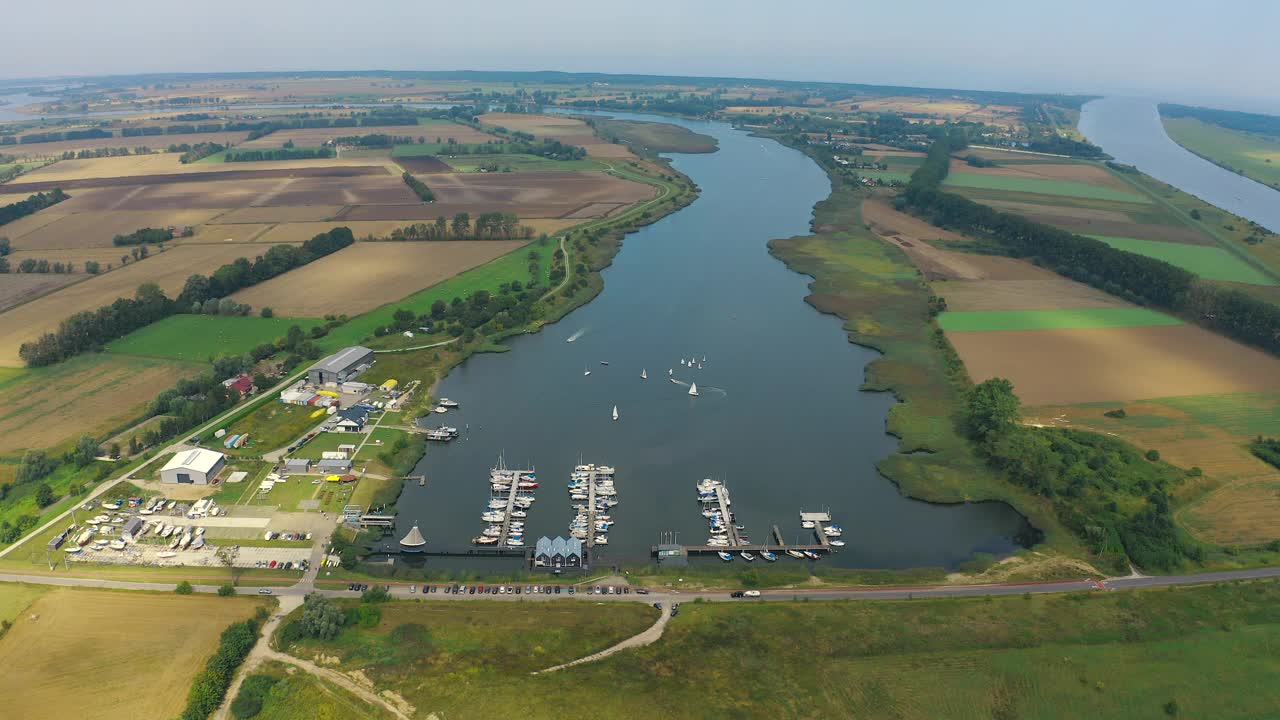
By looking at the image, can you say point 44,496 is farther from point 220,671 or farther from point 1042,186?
point 1042,186

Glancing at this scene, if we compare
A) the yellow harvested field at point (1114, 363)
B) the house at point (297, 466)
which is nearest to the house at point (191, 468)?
the house at point (297, 466)

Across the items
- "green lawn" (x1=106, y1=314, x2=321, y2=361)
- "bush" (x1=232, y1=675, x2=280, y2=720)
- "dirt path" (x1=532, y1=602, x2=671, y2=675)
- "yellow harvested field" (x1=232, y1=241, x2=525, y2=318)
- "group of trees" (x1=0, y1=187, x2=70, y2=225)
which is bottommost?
"bush" (x1=232, y1=675, x2=280, y2=720)

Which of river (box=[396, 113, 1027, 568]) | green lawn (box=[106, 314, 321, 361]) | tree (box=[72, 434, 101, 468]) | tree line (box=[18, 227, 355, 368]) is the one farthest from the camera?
green lawn (box=[106, 314, 321, 361])

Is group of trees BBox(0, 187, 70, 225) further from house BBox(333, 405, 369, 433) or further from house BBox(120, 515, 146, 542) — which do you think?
A: house BBox(120, 515, 146, 542)

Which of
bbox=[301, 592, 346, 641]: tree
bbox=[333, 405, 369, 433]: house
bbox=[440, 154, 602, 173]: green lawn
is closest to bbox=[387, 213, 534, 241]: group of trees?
bbox=[440, 154, 602, 173]: green lawn

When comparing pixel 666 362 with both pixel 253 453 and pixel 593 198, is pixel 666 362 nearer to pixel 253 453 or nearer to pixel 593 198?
pixel 253 453

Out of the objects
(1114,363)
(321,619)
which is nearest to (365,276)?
(321,619)
